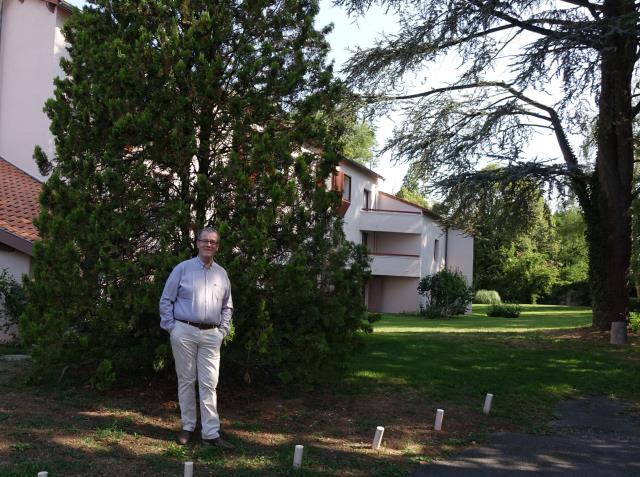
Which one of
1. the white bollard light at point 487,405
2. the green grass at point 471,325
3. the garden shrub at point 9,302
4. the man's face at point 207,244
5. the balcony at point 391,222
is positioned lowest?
the white bollard light at point 487,405

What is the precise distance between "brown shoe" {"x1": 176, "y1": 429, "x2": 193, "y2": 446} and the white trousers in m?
0.04

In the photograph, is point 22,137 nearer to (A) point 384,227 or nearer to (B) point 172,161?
(B) point 172,161

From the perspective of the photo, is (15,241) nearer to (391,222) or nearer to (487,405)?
(487,405)

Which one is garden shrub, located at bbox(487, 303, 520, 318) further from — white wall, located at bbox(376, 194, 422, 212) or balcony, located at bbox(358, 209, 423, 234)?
white wall, located at bbox(376, 194, 422, 212)

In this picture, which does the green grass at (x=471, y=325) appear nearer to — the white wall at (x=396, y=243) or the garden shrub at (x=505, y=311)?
the garden shrub at (x=505, y=311)

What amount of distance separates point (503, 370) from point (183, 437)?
6.77 metres

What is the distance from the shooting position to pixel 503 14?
14719 millimetres

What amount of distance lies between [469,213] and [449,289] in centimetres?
1904

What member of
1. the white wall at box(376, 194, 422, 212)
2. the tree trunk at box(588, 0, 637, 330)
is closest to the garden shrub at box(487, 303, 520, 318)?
the white wall at box(376, 194, 422, 212)

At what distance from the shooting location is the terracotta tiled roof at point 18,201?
46.4ft

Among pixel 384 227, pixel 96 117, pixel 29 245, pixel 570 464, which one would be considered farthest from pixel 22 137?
pixel 384 227

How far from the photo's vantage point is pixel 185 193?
8305 mm

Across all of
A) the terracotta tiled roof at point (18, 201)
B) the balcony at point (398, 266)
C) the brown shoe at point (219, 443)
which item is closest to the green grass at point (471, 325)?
the balcony at point (398, 266)

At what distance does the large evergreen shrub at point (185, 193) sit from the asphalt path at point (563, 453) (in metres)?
2.00
